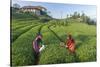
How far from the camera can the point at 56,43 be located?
1.66 metres

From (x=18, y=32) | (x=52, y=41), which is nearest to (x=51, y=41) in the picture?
(x=52, y=41)

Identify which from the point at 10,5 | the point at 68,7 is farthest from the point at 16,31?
the point at 68,7

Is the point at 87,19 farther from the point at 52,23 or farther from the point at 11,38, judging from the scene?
the point at 11,38

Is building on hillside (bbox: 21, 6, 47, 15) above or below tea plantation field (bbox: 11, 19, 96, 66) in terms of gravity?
above

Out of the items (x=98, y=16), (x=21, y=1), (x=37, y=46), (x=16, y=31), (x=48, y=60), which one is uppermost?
(x=21, y=1)

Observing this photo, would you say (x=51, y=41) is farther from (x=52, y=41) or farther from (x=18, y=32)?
(x=18, y=32)

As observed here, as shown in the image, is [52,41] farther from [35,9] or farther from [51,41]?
[35,9]

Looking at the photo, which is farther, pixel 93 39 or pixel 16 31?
pixel 93 39

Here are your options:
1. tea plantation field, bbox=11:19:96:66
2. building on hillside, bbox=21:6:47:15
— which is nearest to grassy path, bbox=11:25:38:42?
tea plantation field, bbox=11:19:96:66

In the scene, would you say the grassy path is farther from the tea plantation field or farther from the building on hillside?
the building on hillside

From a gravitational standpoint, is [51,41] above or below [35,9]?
below

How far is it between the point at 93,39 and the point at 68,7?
0.38 meters

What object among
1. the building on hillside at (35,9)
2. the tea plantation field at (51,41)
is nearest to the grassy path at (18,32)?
the tea plantation field at (51,41)

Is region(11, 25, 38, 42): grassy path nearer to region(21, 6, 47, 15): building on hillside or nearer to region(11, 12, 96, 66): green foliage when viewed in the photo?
region(11, 12, 96, 66): green foliage
